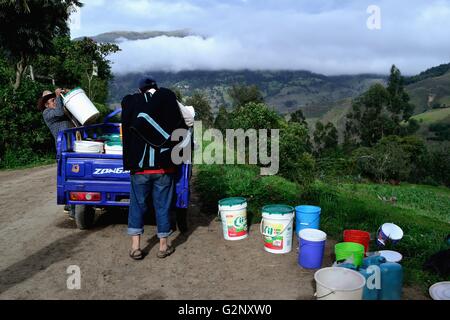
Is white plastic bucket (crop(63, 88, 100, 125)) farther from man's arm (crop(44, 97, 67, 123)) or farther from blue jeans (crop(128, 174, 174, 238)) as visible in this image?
blue jeans (crop(128, 174, 174, 238))

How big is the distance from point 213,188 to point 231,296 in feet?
13.6

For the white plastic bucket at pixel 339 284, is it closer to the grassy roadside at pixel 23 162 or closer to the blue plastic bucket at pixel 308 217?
the blue plastic bucket at pixel 308 217

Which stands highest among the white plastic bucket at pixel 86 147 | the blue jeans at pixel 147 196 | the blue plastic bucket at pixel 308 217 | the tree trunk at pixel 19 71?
the tree trunk at pixel 19 71

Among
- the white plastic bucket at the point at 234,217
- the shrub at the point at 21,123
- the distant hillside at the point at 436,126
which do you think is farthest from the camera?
the distant hillside at the point at 436,126

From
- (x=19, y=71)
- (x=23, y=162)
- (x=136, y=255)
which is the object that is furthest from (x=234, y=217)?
(x=19, y=71)

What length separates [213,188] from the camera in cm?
798

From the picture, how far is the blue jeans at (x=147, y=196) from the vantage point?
4812mm

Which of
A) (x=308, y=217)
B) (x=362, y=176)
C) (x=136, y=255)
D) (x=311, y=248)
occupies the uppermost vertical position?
(x=308, y=217)

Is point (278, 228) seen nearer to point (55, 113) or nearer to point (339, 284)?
point (339, 284)

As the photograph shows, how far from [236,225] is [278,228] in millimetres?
791

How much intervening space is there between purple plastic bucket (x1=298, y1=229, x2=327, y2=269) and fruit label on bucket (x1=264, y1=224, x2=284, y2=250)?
16.1 inches

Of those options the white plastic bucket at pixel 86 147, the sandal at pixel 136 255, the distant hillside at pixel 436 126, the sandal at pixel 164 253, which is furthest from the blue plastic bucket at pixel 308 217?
the distant hillside at pixel 436 126

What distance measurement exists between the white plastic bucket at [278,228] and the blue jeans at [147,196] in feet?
4.14

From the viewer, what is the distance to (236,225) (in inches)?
218
